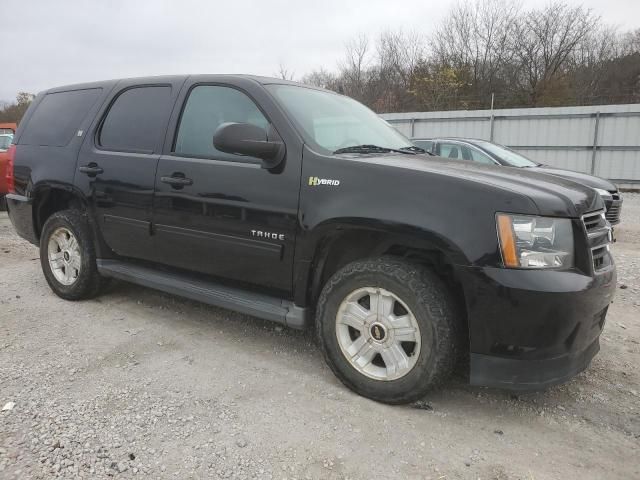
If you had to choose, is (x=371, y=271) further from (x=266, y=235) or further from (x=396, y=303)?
(x=266, y=235)

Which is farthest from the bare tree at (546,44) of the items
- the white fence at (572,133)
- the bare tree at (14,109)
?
the bare tree at (14,109)

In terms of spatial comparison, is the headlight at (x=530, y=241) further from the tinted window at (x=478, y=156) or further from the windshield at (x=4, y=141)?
the windshield at (x=4, y=141)

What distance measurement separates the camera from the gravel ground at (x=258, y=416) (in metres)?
2.22

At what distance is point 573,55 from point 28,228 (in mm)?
37256

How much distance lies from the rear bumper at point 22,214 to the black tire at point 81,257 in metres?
0.26

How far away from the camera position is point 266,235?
9.99 ft

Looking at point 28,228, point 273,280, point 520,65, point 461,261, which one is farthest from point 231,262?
point 520,65

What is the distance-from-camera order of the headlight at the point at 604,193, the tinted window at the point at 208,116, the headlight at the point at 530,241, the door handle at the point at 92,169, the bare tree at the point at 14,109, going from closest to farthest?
the headlight at the point at 530,241 < the tinted window at the point at 208,116 < the door handle at the point at 92,169 < the headlight at the point at 604,193 < the bare tree at the point at 14,109

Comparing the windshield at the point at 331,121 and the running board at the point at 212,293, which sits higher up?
the windshield at the point at 331,121

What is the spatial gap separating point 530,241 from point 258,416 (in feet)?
5.29

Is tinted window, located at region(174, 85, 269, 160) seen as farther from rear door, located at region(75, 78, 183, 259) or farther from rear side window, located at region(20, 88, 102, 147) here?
rear side window, located at region(20, 88, 102, 147)

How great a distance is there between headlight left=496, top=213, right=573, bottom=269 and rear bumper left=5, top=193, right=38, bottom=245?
415 cm

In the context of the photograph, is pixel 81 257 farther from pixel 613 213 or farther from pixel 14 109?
pixel 14 109

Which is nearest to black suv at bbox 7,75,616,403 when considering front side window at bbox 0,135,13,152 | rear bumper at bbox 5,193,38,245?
rear bumper at bbox 5,193,38,245
